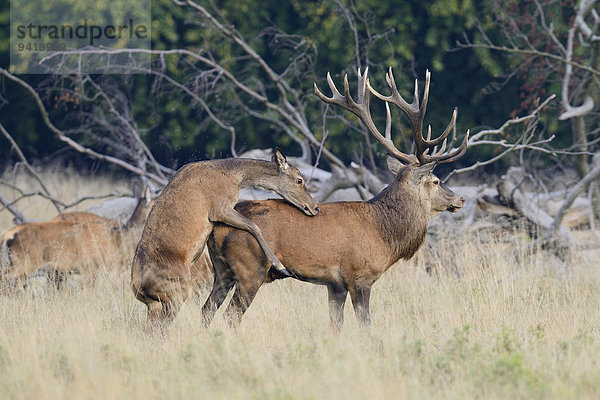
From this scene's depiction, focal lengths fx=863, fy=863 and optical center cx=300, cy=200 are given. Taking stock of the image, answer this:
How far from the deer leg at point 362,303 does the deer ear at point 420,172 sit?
1088mm

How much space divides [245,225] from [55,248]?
3.56 meters

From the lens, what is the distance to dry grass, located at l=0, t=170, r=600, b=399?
4641 millimetres

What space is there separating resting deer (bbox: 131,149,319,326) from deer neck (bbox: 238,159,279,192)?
14 cm

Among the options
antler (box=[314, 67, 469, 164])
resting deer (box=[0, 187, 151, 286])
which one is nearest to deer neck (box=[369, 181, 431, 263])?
antler (box=[314, 67, 469, 164])

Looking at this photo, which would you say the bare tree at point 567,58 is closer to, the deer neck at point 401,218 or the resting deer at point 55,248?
the deer neck at point 401,218

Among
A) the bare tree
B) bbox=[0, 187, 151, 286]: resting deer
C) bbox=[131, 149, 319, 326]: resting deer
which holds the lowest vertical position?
bbox=[0, 187, 151, 286]: resting deer

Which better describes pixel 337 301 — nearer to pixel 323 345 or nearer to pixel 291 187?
pixel 291 187

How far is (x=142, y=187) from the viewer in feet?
35.5

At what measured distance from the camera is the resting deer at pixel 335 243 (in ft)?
20.7

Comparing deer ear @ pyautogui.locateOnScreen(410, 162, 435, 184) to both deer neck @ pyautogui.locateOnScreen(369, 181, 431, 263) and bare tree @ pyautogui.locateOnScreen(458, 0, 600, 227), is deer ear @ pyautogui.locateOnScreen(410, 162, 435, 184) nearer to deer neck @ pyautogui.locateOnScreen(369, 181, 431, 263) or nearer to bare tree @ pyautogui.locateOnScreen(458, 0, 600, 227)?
deer neck @ pyautogui.locateOnScreen(369, 181, 431, 263)

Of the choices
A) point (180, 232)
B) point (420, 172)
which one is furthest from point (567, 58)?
point (180, 232)

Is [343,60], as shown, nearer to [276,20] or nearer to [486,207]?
[276,20]

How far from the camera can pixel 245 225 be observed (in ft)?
20.3

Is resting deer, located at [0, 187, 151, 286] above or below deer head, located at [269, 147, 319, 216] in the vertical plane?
below
